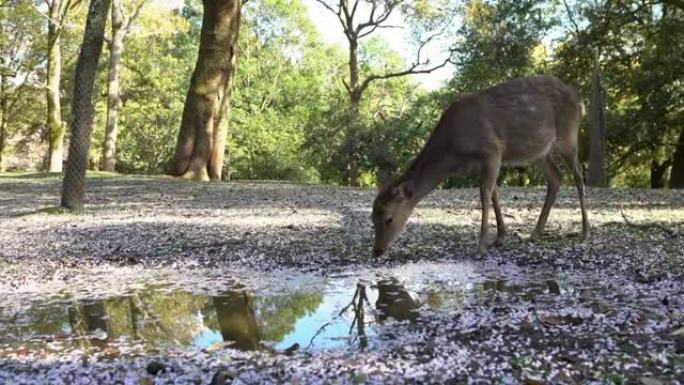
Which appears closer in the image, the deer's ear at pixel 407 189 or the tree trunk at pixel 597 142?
the deer's ear at pixel 407 189

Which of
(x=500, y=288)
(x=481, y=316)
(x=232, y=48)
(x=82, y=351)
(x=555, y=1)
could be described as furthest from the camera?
(x=555, y=1)

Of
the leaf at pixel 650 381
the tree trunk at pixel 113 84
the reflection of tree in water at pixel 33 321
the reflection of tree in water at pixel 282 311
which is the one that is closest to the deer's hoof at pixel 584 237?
the reflection of tree in water at pixel 282 311

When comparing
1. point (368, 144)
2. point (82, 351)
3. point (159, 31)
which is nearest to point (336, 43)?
point (159, 31)

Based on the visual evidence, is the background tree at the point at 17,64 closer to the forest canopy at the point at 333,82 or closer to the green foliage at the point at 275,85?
the forest canopy at the point at 333,82

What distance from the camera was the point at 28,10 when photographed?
129 ft

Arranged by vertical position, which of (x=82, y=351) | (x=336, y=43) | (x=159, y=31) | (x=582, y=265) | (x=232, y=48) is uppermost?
(x=336, y=43)

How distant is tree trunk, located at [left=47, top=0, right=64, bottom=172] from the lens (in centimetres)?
3541

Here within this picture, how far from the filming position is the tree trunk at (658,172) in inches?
1490

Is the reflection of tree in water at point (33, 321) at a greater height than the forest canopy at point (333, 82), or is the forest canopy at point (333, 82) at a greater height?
the forest canopy at point (333, 82)

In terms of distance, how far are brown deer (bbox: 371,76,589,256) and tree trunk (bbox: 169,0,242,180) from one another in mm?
15757

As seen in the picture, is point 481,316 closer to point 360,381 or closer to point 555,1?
point 360,381

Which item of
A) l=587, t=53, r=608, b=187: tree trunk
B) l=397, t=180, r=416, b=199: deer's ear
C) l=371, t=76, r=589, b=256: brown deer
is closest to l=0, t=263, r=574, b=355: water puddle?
l=371, t=76, r=589, b=256: brown deer

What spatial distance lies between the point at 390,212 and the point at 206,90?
1654cm

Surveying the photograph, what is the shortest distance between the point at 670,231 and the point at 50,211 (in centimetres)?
1049
